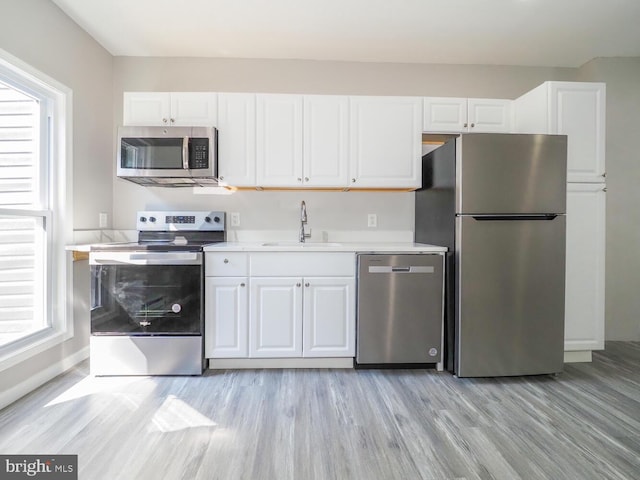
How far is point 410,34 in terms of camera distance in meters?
2.45

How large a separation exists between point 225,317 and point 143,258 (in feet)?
Result: 2.25

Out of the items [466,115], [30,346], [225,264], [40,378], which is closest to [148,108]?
[225,264]

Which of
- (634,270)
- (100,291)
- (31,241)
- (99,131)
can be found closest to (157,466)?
(100,291)

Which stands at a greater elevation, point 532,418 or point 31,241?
point 31,241

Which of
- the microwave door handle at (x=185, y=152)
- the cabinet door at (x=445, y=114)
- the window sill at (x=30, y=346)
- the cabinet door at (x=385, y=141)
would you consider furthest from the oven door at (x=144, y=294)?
the cabinet door at (x=445, y=114)

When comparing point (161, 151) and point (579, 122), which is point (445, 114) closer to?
point (579, 122)

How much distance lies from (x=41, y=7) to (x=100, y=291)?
74.3 inches

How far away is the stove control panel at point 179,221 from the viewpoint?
2.67 meters

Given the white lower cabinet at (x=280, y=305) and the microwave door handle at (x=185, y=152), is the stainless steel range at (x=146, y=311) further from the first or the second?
the microwave door handle at (x=185, y=152)

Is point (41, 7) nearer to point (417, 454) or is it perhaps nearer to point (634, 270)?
point (417, 454)

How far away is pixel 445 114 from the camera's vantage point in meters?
2.54

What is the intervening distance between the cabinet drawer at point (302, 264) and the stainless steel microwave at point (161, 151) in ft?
2.61

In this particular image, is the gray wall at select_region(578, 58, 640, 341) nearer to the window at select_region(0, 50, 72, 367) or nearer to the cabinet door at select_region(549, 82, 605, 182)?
the cabinet door at select_region(549, 82, 605, 182)

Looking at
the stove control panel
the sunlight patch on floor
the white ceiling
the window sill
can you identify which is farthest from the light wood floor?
the white ceiling
